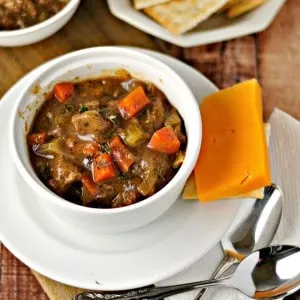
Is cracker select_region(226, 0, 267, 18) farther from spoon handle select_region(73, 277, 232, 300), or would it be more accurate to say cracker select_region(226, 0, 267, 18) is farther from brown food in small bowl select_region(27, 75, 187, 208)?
spoon handle select_region(73, 277, 232, 300)

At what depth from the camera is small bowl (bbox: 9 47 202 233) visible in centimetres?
215

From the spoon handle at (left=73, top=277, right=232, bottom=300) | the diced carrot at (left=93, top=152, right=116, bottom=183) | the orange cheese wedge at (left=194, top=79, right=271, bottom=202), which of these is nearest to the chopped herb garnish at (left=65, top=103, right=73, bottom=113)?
the diced carrot at (left=93, top=152, right=116, bottom=183)

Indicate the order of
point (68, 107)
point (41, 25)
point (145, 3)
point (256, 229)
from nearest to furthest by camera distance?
point (68, 107), point (256, 229), point (41, 25), point (145, 3)

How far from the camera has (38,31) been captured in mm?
2736

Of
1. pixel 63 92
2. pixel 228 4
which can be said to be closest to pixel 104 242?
pixel 63 92

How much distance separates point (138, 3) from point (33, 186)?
1.03 meters

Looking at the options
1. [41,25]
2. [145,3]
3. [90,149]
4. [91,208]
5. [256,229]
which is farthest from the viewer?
[145,3]

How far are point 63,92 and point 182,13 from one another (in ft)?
2.38

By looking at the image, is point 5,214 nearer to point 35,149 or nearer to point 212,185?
point 35,149

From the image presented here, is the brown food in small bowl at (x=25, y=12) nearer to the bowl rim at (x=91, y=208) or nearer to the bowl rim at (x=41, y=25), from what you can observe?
the bowl rim at (x=41, y=25)

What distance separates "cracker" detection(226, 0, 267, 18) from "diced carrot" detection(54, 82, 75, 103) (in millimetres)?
875

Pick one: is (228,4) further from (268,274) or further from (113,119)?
(268,274)

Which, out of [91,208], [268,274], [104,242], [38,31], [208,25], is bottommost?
[268,274]

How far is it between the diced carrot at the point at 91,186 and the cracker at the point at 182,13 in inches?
34.5
